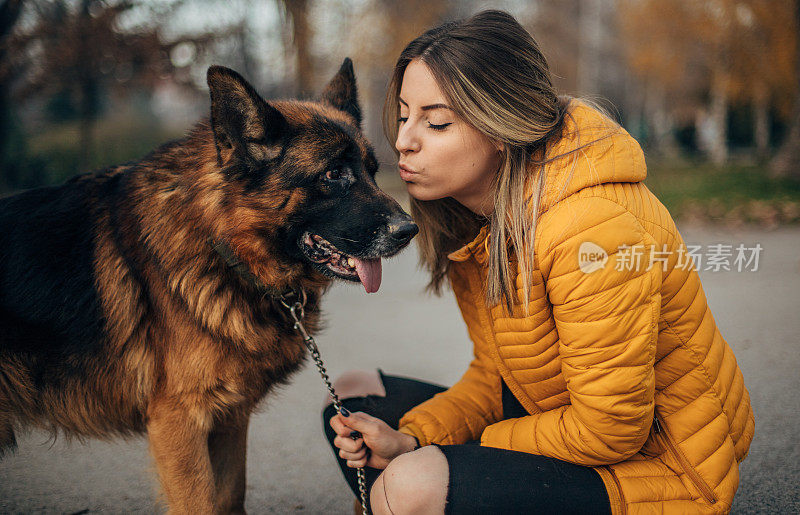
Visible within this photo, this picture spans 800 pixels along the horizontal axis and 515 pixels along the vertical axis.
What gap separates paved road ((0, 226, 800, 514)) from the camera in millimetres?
2670

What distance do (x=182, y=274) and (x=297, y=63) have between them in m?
10.2

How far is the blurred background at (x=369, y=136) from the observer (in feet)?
9.35

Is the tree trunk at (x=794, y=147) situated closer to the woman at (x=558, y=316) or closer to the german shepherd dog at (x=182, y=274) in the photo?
the woman at (x=558, y=316)

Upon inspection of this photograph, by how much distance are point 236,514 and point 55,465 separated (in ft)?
4.05

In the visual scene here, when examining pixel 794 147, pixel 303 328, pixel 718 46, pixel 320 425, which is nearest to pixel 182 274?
pixel 303 328

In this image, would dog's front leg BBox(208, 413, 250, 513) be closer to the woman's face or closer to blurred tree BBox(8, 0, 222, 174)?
the woman's face

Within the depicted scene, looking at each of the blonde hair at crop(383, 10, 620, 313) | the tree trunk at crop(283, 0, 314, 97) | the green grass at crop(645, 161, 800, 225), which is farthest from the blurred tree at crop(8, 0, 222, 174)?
the blonde hair at crop(383, 10, 620, 313)

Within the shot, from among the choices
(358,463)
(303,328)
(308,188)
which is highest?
(308,188)

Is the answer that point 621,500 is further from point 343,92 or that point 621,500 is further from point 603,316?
point 343,92

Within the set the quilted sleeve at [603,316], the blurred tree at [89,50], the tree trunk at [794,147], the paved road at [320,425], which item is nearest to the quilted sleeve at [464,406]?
the quilted sleeve at [603,316]

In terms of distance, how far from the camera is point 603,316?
1671 mm

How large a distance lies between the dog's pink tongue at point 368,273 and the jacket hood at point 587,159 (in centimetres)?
70

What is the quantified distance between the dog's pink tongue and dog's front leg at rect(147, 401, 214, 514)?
2.58ft

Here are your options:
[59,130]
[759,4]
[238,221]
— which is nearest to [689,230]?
[238,221]
